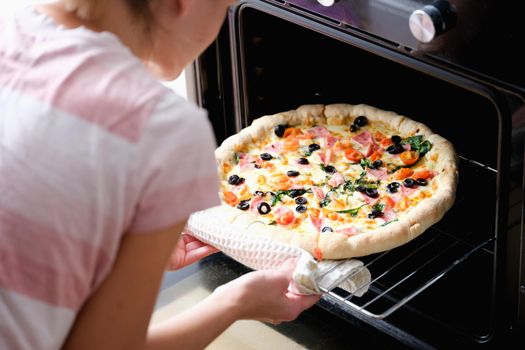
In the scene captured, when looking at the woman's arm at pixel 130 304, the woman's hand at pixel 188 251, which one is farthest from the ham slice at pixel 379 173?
the woman's arm at pixel 130 304

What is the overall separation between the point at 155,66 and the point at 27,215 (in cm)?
27

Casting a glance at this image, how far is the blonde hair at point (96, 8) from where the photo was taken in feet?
3.17

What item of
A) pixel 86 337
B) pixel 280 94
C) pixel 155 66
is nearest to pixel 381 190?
pixel 280 94

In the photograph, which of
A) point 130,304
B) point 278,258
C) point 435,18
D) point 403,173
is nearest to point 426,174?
point 403,173

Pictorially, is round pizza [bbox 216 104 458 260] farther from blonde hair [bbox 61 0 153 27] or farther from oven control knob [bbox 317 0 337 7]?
blonde hair [bbox 61 0 153 27]

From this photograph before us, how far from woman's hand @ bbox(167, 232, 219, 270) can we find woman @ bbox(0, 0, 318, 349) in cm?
48

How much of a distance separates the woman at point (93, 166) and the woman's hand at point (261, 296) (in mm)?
235

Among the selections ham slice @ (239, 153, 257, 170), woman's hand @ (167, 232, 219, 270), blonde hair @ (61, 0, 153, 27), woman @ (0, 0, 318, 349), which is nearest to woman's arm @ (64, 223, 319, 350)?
woman @ (0, 0, 318, 349)

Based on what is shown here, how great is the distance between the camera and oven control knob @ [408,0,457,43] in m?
1.28

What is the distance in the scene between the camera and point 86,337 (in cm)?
98

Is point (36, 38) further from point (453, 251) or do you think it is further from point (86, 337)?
point (453, 251)

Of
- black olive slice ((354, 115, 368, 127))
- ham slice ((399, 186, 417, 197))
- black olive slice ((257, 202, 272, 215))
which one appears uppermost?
black olive slice ((354, 115, 368, 127))

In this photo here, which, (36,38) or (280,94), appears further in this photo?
(280,94)

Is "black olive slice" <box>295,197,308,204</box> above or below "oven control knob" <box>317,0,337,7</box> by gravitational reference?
below
